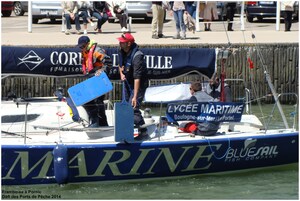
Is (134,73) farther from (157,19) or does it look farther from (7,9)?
(7,9)

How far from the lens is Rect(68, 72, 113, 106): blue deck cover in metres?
12.6

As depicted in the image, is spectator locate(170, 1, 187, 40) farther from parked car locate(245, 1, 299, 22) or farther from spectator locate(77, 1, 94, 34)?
parked car locate(245, 1, 299, 22)

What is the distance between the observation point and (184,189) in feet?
41.7

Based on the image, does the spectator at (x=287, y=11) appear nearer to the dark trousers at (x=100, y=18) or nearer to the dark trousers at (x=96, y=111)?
the dark trousers at (x=100, y=18)

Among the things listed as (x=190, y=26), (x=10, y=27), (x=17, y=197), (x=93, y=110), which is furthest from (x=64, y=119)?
(x=10, y=27)

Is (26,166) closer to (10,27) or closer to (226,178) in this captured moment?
(226,178)

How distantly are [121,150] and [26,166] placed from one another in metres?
1.21

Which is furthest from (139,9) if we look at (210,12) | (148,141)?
(148,141)

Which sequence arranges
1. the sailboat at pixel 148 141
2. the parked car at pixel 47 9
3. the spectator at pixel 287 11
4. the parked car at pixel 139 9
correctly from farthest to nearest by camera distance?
the parked car at pixel 139 9 < the parked car at pixel 47 9 < the spectator at pixel 287 11 < the sailboat at pixel 148 141

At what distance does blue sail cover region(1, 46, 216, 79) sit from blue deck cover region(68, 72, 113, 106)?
437 mm

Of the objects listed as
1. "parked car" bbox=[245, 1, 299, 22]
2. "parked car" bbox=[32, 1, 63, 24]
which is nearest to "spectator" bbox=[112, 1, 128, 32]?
"parked car" bbox=[32, 1, 63, 24]

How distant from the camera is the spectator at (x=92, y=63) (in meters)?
12.9

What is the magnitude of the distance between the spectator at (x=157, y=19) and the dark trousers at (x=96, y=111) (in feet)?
26.6

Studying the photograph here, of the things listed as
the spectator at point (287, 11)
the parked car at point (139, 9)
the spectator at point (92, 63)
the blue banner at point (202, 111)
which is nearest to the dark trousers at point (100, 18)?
the parked car at point (139, 9)
